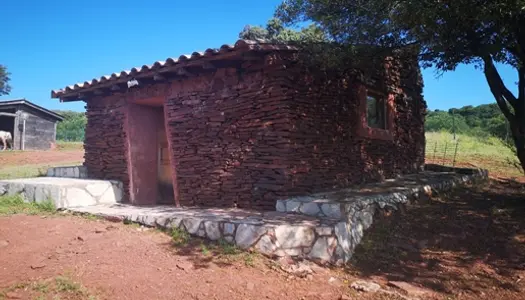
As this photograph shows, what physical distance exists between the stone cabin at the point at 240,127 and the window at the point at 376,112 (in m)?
0.02

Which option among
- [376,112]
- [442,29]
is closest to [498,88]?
[442,29]

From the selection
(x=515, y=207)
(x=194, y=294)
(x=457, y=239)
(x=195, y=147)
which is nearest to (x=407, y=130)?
(x=515, y=207)

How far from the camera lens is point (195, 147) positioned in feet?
20.5

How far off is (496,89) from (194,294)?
5.35 m

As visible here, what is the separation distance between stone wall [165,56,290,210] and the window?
126 inches

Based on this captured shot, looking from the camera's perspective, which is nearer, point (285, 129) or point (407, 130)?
point (285, 129)

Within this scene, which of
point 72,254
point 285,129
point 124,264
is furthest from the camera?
point 285,129

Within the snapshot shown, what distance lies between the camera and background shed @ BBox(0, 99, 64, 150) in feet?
63.5

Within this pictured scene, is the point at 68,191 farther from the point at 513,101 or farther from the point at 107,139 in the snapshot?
the point at 513,101

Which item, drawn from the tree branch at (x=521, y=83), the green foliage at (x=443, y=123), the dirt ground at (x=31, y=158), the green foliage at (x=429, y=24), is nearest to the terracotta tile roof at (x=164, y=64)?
the green foliage at (x=429, y=24)

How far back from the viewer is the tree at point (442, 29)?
404cm

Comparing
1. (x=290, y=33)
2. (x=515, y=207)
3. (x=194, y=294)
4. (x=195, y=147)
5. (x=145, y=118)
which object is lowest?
(x=194, y=294)

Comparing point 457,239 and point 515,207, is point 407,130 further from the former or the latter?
point 457,239

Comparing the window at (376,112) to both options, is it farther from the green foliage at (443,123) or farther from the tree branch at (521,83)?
the green foliage at (443,123)
